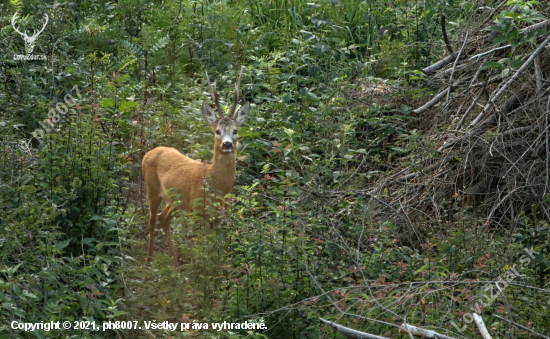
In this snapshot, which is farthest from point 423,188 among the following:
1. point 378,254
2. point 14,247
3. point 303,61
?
point 14,247

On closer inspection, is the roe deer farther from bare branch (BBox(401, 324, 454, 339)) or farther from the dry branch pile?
bare branch (BBox(401, 324, 454, 339))

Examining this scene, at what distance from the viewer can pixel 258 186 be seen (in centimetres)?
745

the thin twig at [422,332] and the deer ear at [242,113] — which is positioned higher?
the deer ear at [242,113]

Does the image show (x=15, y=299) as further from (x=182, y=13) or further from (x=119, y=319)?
(x=182, y=13)

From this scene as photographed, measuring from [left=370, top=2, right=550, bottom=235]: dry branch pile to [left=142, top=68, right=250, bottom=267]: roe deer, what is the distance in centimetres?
128

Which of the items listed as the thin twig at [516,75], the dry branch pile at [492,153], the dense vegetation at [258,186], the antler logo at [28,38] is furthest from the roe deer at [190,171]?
the antler logo at [28,38]

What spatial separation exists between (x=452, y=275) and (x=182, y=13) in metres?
6.64

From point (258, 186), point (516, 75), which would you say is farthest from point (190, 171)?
point (516, 75)

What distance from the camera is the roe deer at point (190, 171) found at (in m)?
6.34

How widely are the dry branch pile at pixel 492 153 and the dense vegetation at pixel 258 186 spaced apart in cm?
9

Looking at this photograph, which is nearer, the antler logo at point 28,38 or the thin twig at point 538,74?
the thin twig at point 538,74

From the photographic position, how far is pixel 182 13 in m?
10.0

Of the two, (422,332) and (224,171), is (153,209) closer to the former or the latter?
(224,171)

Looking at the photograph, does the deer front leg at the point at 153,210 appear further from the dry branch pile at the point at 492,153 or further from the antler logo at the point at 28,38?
the antler logo at the point at 28,38
